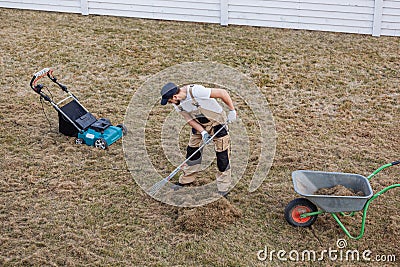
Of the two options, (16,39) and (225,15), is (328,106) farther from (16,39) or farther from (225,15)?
(16,39)

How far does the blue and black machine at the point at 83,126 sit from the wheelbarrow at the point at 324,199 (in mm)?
2506

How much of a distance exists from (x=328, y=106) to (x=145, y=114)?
8.45ft

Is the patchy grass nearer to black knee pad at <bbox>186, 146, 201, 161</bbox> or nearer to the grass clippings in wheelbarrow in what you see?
the grass clippings in wheelbarrow

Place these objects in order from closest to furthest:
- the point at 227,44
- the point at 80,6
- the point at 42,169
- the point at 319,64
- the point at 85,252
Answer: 1. the point at 85,252
2. the point at 42,169
3. the point at 319,64
4. the point at 227,44
5. the point at 80,6

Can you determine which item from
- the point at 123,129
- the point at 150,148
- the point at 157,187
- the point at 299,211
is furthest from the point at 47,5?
the point at 299,211

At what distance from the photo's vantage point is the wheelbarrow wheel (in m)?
5.14

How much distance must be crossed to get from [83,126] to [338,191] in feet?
10.4

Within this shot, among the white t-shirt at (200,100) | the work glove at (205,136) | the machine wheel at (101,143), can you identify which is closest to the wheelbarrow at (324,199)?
the work glove at (205,136)

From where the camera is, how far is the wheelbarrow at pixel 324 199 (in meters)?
4.87

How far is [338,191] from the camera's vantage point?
17.0 ft

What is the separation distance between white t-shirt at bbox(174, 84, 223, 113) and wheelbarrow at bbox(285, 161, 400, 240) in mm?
1030

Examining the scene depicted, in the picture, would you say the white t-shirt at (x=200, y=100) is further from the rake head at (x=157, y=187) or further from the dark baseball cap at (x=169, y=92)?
the rake head at (x=157, y=187)

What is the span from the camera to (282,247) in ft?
16.6

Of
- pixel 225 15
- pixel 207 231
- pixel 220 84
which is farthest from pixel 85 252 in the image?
pixel 225 15
